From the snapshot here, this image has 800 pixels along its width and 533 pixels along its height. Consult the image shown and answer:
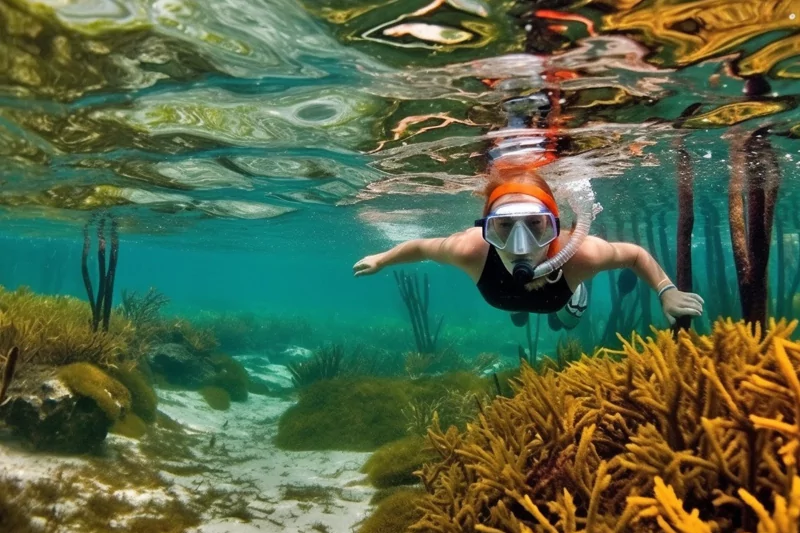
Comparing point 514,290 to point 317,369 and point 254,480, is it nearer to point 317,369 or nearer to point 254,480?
point 254,480

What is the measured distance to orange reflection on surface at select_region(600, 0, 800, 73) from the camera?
5492mm

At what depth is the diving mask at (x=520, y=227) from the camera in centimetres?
523

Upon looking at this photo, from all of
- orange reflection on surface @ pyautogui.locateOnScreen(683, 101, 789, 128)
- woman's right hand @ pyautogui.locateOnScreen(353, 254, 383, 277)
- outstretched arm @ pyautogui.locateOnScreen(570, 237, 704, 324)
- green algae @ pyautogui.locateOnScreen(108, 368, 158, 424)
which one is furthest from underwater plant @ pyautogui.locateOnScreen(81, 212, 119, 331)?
orange reflection on surface @ pyautogui.locateOnScreen(683, 101, 789, 128)

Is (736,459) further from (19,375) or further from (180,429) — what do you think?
(180,429)

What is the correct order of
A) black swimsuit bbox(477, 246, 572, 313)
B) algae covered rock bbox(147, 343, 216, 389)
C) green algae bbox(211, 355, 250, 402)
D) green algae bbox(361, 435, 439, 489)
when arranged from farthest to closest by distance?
green algae bbox(211, 355, 250, 402) → algae covered rock bbox(147, 343, 216, 389) → green algae bbox(361, 435, 439, 489) → black swimsuit bbox(477, 246, 572, 313)

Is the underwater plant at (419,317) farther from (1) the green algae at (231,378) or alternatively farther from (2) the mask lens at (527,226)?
(2) the mask lens at (527,226)

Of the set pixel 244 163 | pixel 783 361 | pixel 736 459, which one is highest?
pixel 244 163

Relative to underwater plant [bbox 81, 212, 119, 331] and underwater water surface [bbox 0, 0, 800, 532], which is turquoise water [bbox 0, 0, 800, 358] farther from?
underwater plant [bbox 81, 212, 119, 331]

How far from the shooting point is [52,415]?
7566 millimetres

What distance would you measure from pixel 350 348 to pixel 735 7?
78.5 ft

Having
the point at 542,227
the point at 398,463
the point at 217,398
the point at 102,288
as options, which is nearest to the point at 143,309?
the point at 217,398

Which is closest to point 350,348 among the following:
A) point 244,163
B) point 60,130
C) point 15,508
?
point 244,163

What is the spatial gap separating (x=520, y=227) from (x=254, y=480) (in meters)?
6.08

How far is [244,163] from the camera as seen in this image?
1306 cm
